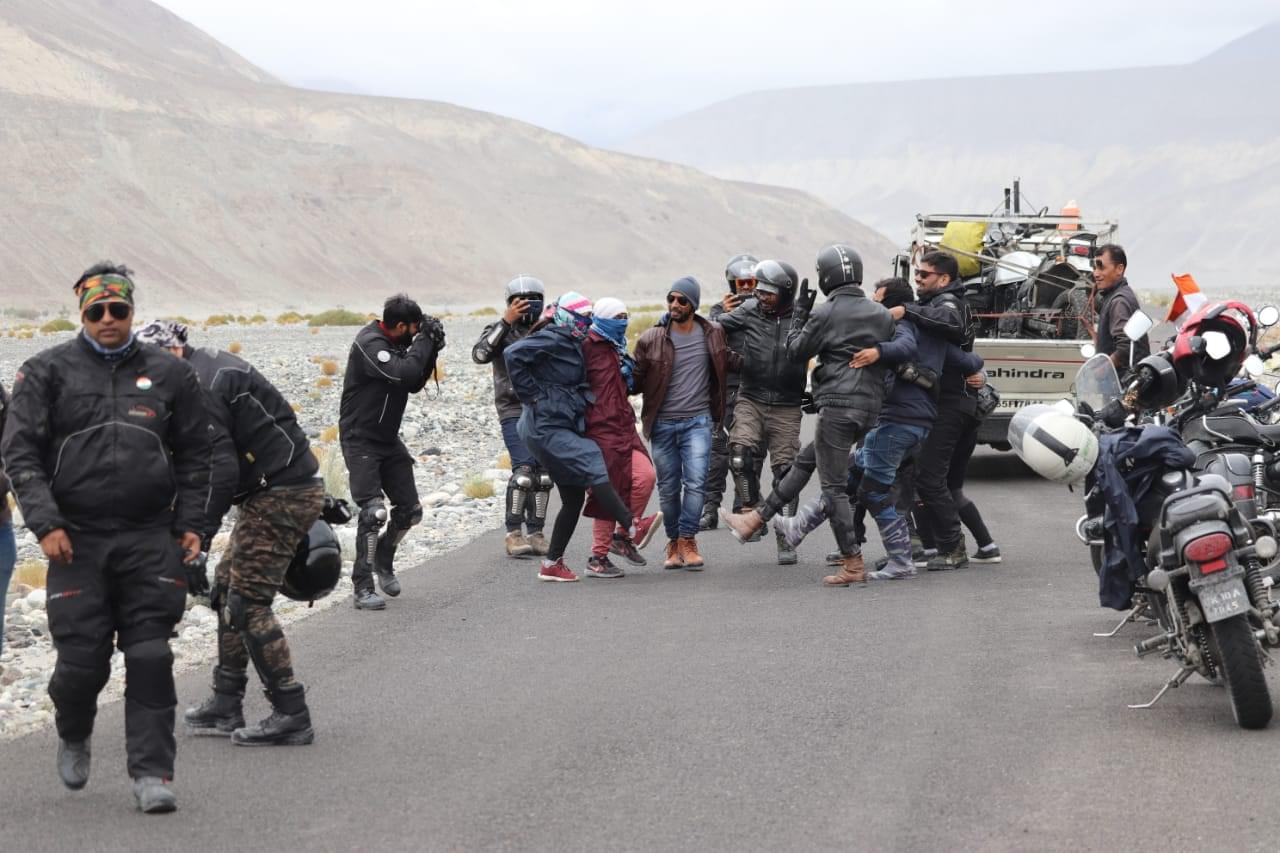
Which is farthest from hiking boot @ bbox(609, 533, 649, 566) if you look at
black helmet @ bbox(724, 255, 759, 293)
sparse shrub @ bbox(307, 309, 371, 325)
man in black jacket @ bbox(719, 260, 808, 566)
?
sparse shrub @ bbox(307, 309, 371, 325)

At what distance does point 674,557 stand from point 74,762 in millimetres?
5908

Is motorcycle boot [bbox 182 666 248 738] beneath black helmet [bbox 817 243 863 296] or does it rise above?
beneath

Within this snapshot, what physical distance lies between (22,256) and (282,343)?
140ft

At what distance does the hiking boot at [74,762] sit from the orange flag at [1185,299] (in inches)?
227

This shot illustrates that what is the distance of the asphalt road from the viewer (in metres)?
5.59

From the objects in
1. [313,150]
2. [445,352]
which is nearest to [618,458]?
[445,352]

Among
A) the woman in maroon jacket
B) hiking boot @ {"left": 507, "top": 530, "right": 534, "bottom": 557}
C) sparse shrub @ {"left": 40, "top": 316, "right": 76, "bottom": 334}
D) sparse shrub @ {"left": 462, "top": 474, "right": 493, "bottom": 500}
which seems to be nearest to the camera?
the woman in maroon jacket

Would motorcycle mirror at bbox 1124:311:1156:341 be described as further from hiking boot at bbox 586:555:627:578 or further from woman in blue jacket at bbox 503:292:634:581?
hiking boot at bbox 586:555:627:578

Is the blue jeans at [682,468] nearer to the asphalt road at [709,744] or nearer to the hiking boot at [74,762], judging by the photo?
the asphalt road at [709,744]

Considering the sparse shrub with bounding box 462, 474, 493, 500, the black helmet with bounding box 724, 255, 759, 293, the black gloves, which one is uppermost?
the black helmet with bounding box 724, 255, 759, 293

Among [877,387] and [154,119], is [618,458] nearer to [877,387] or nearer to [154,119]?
[877,387]

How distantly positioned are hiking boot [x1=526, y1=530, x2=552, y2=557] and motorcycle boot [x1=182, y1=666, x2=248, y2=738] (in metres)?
5.08

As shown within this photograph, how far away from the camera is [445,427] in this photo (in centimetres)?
2386

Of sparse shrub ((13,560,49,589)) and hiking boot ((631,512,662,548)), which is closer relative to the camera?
hiking boot ((631,512,662,548))
